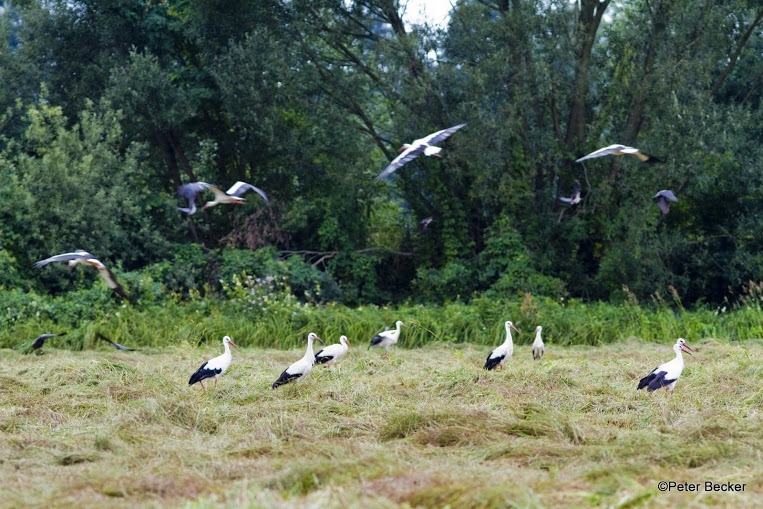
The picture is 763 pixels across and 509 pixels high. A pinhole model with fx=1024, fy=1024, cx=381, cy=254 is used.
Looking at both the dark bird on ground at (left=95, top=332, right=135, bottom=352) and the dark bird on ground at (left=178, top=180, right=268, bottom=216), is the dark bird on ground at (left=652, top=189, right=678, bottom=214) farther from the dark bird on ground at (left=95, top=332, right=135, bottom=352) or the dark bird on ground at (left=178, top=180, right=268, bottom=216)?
the dark bird on ground at (left=95, top=332, right=135, bottom=352)

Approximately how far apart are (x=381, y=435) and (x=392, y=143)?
12.7m

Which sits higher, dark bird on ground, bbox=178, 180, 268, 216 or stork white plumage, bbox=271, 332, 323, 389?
dark bird on ground, bbox=178, 180, 268, 216

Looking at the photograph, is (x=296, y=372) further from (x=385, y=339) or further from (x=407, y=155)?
(x=407, y=155)

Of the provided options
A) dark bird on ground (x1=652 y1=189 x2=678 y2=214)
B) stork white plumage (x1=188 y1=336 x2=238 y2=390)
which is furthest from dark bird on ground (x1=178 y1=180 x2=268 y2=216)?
dark bird on ground (x1=652 y1=189 x2=678 y2=214)

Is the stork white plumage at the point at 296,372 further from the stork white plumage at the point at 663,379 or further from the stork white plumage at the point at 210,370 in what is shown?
the stork white plumage at the point at 663,379

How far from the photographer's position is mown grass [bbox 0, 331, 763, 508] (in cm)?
A: 548

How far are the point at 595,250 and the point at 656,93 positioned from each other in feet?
10.6

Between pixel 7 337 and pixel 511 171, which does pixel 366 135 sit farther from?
pixel 7 337

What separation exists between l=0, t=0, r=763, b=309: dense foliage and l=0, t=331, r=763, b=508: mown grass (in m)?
6.39

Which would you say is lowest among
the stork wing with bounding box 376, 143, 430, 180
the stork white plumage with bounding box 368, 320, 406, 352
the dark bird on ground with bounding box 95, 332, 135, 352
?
the stork white plumage with bounding box 368, 320, 406, 352

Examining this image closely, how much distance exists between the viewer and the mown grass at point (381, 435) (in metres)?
5.48

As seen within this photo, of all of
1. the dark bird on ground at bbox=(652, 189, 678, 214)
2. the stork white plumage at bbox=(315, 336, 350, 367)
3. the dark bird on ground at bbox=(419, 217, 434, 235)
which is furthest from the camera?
the dark bird on ground at bbox=(419, 217, 434, 235)

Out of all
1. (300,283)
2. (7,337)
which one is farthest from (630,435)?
(300,283)

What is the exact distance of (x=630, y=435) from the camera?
727 centimetres
